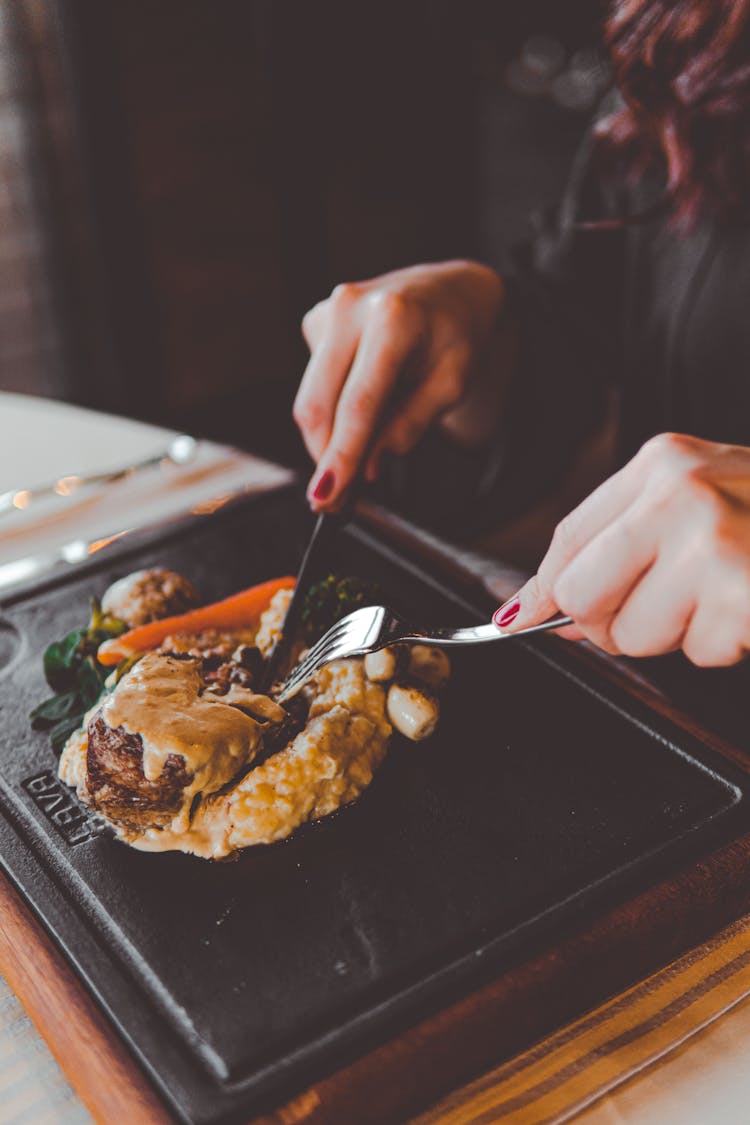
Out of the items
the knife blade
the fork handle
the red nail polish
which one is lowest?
the knife blade

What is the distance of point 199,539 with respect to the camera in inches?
70.1

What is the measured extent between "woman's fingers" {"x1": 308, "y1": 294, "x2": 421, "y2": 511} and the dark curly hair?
0.63 meters

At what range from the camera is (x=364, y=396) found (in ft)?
5.02

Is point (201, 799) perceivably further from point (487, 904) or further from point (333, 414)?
point (333, 414)

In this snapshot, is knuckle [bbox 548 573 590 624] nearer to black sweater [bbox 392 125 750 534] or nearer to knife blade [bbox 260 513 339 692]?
knife blade [bbox 260 513 339 692]

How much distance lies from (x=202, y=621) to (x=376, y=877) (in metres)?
0.54

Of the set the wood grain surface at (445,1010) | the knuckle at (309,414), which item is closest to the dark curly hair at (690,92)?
the knuckle at (309,414)

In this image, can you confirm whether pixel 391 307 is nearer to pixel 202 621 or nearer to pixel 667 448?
pixel 202 621

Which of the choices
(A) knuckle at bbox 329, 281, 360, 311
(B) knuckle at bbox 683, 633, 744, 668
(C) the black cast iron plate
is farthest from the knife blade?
(B) knuckle at bbox 683, 633, 744, 668

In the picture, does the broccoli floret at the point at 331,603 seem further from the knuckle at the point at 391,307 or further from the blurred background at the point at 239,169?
the blurred background at the point at 239,169

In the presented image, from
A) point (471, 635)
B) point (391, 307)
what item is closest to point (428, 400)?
point (391, 307)

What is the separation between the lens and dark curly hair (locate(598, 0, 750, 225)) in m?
1.61

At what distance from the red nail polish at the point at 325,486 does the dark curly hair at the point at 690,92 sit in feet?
2.92

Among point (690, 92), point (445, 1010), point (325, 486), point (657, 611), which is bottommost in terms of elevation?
point (445, 1010)
